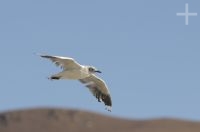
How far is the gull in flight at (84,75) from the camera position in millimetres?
34156

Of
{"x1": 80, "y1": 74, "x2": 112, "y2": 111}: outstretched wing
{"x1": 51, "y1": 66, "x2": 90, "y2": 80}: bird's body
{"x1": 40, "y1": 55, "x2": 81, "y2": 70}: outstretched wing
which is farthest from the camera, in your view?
{"x1": 80, "y1": 74, "x2": 112, "y2": 111}: outstretched wing

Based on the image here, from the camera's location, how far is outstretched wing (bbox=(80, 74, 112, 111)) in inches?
1483

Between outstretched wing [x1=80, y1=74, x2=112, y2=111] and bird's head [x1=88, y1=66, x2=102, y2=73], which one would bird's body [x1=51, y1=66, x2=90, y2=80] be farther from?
outstretched wing [x1=80, y1=74, x2=112, y2=111]

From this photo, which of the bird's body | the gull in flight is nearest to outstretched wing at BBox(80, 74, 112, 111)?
the gull in flight

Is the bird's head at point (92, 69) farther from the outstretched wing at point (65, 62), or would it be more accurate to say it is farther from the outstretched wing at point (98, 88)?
the outstretched wing at point (65, 62)

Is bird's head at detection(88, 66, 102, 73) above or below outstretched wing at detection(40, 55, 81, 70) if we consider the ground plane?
above

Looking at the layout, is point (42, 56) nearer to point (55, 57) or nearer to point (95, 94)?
point (55, 57)

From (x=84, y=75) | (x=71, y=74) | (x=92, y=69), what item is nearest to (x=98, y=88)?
(x=92, y=69)

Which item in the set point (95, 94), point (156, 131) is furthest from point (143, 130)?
point (95, 94)

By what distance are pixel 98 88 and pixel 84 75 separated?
2.91 meters

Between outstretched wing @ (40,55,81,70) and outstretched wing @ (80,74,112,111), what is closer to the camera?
outstretched wing @ (40,55,81,70)

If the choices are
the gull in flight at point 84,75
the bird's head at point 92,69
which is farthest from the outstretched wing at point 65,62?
the bird's head at point 92,69

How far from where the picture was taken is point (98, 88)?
3812 centimetres

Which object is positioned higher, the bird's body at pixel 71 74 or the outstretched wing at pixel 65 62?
the outstretched wing at pixel 65 62
